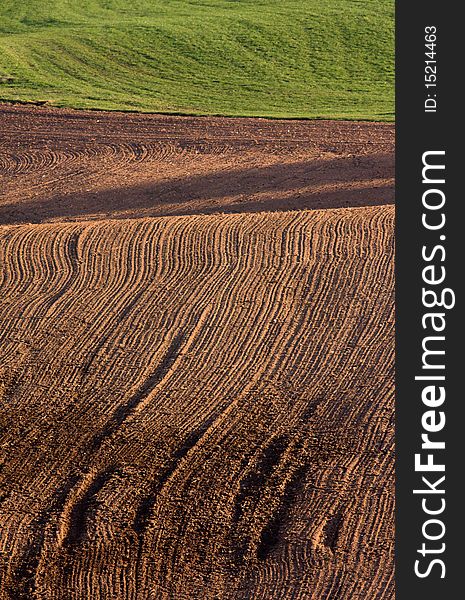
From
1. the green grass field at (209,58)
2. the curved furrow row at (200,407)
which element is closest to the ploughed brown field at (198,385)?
the curved furrow row at (200,407)

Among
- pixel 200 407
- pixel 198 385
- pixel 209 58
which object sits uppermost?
pixel 209 58

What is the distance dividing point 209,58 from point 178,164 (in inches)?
569

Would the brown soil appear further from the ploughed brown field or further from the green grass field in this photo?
the green grass field

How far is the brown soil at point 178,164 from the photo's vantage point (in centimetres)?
2333

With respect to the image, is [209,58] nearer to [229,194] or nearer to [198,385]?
[229,194]

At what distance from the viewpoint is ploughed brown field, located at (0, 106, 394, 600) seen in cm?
1143

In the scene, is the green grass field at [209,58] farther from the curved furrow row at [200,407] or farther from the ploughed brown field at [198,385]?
the curved furrow row at [200,407]

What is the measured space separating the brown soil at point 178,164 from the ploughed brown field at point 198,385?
0.11m

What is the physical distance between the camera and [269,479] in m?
12.8

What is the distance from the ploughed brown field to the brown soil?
11cm

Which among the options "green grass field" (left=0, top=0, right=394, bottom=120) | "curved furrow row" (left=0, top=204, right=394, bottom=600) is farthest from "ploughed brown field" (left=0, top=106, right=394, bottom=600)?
"green grass field" (left=0, top=0, right=394, bottom=120)

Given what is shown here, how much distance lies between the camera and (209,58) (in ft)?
129

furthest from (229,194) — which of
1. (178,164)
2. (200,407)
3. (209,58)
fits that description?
(209,58)

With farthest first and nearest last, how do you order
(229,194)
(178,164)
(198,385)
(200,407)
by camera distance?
(178,164) < (229,194) < (198,385) < (200,407)
